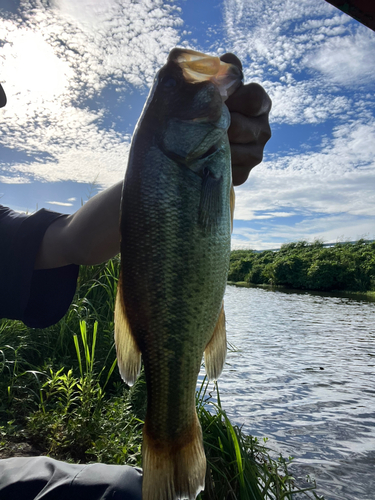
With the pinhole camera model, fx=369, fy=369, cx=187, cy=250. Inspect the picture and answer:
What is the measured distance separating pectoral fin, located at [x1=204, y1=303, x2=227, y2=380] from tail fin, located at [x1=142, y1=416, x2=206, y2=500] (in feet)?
0.94

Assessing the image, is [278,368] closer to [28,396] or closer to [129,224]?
[28,396]

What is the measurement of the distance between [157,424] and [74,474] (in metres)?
1.03

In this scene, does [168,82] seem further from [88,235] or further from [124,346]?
[124,346]

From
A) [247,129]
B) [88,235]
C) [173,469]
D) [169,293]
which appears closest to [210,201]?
[169,293]

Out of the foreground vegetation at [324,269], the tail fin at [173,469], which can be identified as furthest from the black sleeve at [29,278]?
the foreground vegetation at [324,269]

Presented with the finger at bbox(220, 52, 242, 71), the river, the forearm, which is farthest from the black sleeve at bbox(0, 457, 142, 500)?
the river

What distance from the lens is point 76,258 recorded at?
89.0 inches

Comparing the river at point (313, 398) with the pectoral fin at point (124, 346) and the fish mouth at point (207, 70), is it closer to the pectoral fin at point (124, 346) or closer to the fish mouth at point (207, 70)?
the pectoral fin at point (124, 346)

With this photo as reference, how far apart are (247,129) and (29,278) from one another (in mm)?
1533

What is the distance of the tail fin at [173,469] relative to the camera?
5.25 feet

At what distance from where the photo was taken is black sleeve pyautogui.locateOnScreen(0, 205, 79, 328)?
223cm

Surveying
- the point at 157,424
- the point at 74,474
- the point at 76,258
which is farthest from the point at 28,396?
the point at 157,424

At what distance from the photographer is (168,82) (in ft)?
5.99

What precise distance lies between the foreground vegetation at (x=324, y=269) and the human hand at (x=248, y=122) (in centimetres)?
3897
